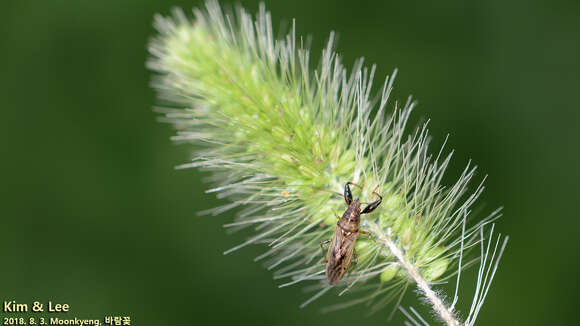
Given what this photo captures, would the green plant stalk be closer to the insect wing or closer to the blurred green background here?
the insect wing

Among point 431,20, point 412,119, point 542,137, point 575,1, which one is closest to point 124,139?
→ point 412,119

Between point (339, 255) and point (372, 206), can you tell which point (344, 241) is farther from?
point (372, 206)

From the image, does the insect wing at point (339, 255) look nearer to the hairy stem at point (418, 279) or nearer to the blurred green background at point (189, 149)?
the hairy stem at point (418, 279)

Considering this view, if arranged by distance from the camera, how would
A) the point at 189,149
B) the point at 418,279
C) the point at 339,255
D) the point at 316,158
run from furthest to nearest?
1. the point at 189,149
2. the point at 316,158
3. the point at 339,255
4. the point at 418,279

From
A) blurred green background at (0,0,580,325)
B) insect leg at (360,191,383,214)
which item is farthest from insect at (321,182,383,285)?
blurred green background at (0,0,580,325)

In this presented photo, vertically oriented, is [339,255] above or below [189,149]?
below

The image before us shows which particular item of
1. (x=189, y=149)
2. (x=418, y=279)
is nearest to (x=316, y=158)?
(x=418, y=279)
